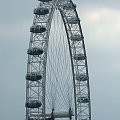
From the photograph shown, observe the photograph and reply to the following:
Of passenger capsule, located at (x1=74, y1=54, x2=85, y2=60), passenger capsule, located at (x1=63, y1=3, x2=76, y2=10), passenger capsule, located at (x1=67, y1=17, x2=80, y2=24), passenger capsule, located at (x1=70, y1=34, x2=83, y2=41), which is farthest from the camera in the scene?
passenger capsule, located at (x1=74, y1=54, x2=85, y2=60)

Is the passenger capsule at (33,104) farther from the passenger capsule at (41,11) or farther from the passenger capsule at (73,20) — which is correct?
the passenger capsule at (73,20)

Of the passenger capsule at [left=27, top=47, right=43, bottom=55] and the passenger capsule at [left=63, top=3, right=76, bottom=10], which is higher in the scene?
the passenger capsule at [left=63, top=3, right=76, bottom=10]

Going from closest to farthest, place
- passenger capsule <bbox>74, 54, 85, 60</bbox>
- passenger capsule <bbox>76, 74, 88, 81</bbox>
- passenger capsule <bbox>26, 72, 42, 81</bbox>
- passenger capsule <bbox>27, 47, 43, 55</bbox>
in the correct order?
passenger capsule <bbox>27, 47, 43, 55</bbox>, passenger capsule <bbox>26, 72, 42, 81</bbox>, passenger capsule <bbox>74, 54, 85, 60</bbox>, passenger capsule <bbox>76, 74, 88, 81</bbox>

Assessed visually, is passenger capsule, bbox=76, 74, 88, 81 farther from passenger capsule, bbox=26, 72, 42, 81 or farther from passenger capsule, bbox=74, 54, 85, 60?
passenger capsule, bbox=26, 72, 42, 81

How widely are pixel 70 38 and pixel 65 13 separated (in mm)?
3145

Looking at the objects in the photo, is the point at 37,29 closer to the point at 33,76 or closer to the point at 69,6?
the point at 33,76

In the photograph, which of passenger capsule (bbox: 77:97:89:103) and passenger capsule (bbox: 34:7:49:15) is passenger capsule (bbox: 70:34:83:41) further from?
passenger capsule (bbox: 77:97:89:103)

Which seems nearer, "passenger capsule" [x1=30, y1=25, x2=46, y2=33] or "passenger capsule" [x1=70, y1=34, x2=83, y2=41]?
"passenger capsule" [x1=30, y1=25, x2=46, y2=33]

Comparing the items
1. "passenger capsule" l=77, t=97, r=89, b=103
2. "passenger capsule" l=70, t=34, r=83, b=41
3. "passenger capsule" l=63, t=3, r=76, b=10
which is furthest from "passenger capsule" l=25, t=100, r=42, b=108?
"passenger capsule" l=63, t=3, r=76, b=10

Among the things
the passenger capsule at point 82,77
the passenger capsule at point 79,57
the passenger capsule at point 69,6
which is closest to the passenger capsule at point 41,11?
the passenger capsule at point 69,6

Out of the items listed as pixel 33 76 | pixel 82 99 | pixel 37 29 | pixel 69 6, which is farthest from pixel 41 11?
pixel 82 99

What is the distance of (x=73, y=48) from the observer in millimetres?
75562

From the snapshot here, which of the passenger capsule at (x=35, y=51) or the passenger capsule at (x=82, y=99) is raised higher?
the passenger capsule at (x=35, y=51)

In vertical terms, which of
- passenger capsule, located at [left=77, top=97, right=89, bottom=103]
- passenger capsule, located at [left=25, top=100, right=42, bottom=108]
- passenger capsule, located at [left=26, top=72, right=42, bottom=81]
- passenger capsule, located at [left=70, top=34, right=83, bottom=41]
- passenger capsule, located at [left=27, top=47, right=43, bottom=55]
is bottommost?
passenger capsule, located at [left=25, top=100, right=42, bottom=108]
